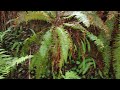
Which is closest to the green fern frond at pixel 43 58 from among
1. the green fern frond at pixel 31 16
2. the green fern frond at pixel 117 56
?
the green fern frond at pixel 31 16

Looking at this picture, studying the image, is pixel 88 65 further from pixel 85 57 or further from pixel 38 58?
pixel 38 58

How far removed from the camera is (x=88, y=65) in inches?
137

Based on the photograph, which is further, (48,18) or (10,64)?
(48,18)

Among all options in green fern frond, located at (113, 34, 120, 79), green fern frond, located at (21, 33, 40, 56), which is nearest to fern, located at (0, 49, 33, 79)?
green fern frond, located at (21, 33, 40, 56)

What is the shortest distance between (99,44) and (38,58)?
764 millimetres

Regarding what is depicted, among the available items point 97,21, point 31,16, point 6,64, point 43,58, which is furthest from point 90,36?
point 6,64

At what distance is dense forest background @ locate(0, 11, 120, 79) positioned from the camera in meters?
3.24

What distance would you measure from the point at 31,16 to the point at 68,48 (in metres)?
0.66

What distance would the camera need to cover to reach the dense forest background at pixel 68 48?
3.24m

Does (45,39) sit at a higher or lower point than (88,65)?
higher

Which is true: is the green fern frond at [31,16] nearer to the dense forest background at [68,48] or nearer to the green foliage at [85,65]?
the dense forest background at [68,48]

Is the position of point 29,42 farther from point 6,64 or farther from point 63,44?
point 63,44

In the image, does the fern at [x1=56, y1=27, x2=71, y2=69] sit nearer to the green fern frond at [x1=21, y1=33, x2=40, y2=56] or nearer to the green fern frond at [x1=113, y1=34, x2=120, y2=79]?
the green fern frond at [x1=21, y1=33, x2=40, y2=56]
